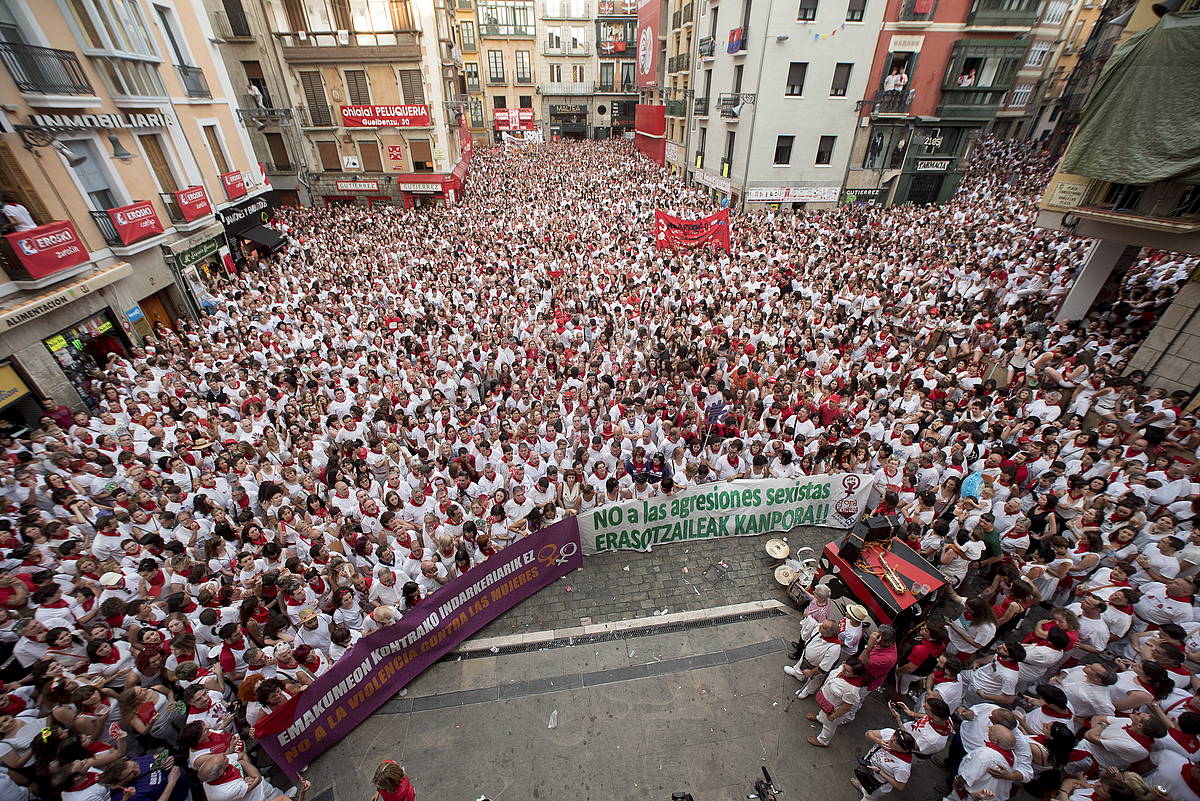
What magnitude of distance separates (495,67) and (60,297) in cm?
5959

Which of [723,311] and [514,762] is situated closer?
[514,762]

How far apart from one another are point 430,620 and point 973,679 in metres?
6.32

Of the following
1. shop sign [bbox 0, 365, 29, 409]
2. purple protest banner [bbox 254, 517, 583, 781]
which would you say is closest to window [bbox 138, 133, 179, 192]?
shop sign [bbox 0, 365, 29, 409]

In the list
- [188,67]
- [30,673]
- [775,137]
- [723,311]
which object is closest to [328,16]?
[188,67]

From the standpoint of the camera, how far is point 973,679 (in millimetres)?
5297

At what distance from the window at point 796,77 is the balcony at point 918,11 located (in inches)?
180

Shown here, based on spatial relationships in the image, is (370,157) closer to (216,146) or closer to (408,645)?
(216,146)

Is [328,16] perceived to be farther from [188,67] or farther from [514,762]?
[514,762]

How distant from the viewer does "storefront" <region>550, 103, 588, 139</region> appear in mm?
61719

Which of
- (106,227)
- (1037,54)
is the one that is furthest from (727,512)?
(1037,54)

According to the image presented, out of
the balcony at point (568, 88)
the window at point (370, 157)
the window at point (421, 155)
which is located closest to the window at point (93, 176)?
the window at point (370, 157)

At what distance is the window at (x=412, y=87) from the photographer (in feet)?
87.8

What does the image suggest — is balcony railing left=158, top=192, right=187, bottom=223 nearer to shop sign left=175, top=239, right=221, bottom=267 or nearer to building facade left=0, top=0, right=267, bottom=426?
building facade left=0, top=0, right=267, bottom=426

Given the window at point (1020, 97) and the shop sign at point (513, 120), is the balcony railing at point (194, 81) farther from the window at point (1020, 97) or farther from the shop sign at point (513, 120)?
the window at point (1020, 97)
